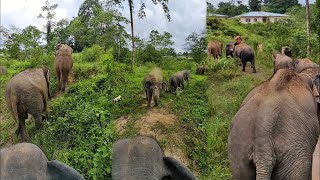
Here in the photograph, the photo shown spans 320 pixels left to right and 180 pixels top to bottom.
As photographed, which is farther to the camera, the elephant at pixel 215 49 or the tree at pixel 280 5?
the tree at pixel 280 5

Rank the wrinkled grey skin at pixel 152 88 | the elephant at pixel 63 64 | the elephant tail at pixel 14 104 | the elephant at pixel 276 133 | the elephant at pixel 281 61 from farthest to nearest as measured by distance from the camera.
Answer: the elephant at pixel 281 61 < the elephant at pixel 63 64 < the wrinkled grey skin at pixel 152 88 < the elephant tail at pixel 14 104 < the elephant at pixel 276 133

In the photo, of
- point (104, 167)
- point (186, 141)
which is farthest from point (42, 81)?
point (104, 167)

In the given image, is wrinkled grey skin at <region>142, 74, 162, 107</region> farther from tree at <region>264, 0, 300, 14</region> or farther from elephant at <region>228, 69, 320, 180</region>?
tree at <region>264, 0, 300, 14</region>

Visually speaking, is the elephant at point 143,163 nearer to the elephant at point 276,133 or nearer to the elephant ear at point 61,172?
the elephant ear at point 61,172

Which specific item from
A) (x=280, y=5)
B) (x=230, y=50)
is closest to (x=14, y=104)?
(x=230, y=50)

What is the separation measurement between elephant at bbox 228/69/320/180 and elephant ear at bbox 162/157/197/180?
0.39 meters

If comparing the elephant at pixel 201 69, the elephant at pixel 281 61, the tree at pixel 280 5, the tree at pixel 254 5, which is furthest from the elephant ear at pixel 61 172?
the tree at pixel 254 5

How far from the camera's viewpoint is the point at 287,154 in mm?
3287

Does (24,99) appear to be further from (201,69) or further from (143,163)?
(201,69)

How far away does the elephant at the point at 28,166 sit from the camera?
2.84m

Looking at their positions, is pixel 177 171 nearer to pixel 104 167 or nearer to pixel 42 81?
pixel 104 167

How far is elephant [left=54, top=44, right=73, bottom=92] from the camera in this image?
27.6ft

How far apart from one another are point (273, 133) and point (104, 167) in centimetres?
150

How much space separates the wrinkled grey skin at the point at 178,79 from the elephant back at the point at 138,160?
5.56 metres
